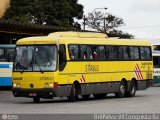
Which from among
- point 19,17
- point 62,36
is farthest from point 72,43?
point 19,17

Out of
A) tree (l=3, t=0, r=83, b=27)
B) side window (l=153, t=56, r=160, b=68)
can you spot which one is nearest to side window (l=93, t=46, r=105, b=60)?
side window (l=153, t=56, r=160, b=68)

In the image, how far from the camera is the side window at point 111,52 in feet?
97.6

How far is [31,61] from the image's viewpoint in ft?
83.8

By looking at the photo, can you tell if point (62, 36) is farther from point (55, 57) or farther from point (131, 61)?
point (131, 61)

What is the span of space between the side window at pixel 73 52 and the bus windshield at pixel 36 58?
106 centimetres

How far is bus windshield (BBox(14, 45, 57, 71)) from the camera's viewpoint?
25.3 metres

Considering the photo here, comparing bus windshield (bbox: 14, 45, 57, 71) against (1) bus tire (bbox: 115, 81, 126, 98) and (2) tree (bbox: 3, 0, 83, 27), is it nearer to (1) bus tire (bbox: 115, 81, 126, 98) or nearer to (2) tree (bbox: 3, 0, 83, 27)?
(1) bus tire (bbox: 115, 81, 126, 98)

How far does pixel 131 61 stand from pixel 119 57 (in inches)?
51.5

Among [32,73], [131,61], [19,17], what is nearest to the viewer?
[32,73]

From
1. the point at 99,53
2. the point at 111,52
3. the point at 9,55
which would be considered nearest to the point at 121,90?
the point at 111,52

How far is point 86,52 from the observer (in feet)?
91.7

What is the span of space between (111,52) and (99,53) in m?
1.26

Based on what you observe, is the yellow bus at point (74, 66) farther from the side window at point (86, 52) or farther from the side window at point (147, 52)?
the side window at point (147, 52)

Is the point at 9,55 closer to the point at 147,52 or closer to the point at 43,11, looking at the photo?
the point at 147,52
